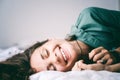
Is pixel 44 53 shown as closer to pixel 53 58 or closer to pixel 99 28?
pixel 53 58

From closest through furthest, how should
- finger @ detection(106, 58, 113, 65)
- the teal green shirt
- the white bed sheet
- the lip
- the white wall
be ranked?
the white bed sheet < finger @ detection(106, 58, 113, 65) < the lip < the teal green shirt < the white wall

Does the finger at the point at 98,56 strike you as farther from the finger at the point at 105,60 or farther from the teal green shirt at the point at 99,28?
the teal green shirt at the point at 99,28

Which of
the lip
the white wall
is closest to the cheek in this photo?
the lip

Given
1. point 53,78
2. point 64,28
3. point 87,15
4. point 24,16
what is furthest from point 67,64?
point 24,16

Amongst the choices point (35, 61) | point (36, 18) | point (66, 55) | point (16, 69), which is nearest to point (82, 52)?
point (66, 55)

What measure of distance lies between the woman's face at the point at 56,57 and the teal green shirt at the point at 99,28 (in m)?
0.14

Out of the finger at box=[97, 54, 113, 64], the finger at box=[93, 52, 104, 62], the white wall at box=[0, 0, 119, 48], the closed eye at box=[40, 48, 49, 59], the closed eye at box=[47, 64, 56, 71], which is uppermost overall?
the white wall at box=[0, 0, 119, 48]

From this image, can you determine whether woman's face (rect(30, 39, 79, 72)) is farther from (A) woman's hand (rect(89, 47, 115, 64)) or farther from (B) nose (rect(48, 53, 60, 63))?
(A) woman's hand (rect(89, 47, 115, 64))

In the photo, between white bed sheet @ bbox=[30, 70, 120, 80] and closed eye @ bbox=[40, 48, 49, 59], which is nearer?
white bed sheet @ bbox=[30, 70, 120, 80]

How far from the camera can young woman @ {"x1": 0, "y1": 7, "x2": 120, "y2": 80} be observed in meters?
1.10

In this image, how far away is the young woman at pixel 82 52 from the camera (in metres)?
1.10

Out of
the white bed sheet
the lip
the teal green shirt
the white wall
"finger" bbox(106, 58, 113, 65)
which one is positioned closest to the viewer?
the white bed sheet

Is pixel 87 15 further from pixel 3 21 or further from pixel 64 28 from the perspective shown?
pixel 3 21

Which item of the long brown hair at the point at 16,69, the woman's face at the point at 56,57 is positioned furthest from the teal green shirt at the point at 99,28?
the long brown hair at the point at 16,69
